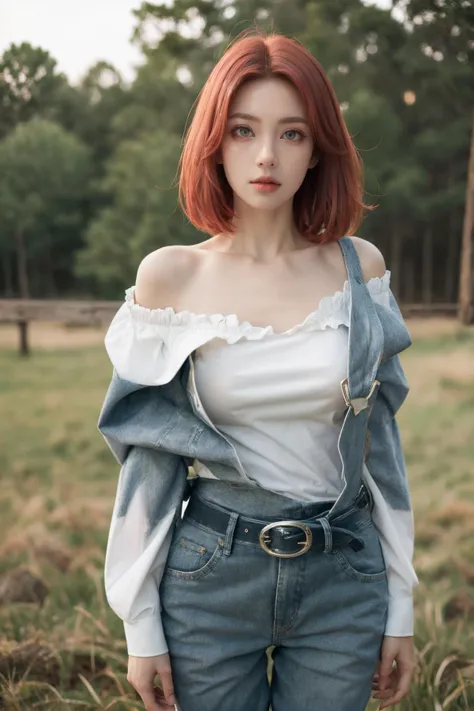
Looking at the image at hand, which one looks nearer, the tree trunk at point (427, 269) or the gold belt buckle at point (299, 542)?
the gold belt buckle at point (299, 542)

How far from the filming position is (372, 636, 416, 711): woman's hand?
1136 mm

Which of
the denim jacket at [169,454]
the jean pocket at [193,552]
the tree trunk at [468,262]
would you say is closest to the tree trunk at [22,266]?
the tree trunk at [468,262]

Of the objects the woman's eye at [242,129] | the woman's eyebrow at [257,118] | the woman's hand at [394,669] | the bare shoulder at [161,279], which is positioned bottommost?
the woman's hand at [394,669]

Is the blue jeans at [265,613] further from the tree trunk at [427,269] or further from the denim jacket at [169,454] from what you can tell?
the tree trunk at [427,269]

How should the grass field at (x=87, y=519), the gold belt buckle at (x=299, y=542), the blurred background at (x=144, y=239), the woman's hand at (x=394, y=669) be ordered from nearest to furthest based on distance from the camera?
the gold belt buckle at (x=299, y=542) < the woman's hand at (x=394, y=669) < the grass field at (x=87, y=519) < the blurred background at (x=144, y=239)

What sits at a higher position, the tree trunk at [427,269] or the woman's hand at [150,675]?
the tree trunk at [427,269]

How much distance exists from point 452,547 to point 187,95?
169 cm

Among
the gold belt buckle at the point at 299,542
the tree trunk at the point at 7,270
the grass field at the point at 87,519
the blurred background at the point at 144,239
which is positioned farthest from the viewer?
the tree trunk at the point at 7,270

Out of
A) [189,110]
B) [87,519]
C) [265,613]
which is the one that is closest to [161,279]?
[265,613]

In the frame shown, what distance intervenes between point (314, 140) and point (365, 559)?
2.06 feet

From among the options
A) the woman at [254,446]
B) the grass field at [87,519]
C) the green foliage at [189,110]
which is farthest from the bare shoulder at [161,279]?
the green foliage at [189,110]

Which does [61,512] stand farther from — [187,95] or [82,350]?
[187,95]

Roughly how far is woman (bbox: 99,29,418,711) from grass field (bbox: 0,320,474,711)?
0.65 metres

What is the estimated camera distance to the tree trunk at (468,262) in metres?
2.33
